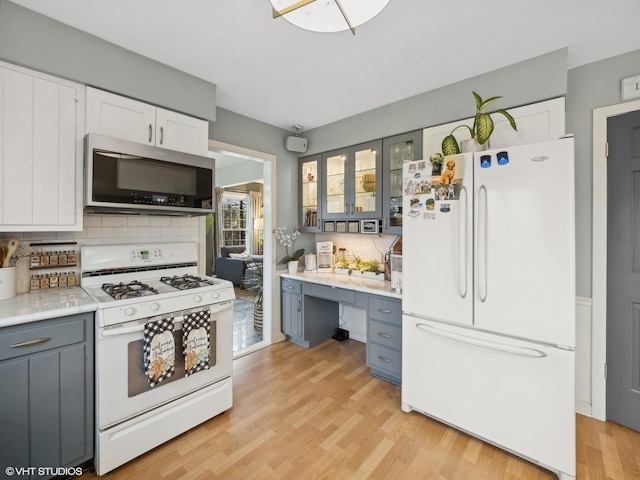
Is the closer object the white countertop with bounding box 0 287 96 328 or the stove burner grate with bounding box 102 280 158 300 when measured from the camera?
the white countertop with bounding box 0 287 96 328

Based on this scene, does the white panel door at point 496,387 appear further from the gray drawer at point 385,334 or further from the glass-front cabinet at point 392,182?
the glass-front cabinet at point 392,182

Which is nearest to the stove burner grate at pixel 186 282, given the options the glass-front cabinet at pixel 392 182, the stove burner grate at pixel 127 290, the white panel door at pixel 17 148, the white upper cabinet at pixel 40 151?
the stove burner grate at pixel 127 290

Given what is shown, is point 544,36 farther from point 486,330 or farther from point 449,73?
point 486,330

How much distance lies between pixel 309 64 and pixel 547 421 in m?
2.71

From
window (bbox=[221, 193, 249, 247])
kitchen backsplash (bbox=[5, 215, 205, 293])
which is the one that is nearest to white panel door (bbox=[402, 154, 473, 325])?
kitchen backsplash (bbox=[5, 215, 205, 293])

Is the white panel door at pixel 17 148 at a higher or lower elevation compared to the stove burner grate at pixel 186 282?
higher

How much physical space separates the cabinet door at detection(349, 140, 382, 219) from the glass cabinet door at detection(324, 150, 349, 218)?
0.29 ft

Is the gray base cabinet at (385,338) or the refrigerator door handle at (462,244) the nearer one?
the refrigerator door handle at (462,244)

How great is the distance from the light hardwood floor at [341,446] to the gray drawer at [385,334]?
39 cm

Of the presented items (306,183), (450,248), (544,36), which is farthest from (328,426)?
(544,36)

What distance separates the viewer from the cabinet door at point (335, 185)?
10.7 ft

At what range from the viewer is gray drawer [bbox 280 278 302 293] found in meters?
3.30

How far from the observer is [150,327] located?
1.74 meters

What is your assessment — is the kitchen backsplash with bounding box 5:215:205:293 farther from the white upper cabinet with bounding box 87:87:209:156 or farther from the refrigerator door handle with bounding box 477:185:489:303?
the refrigerator door handle with bounding box 477:185:489:303
